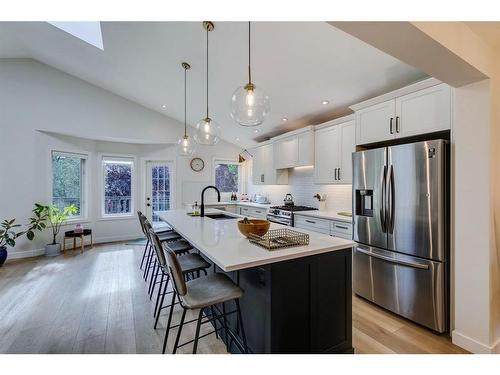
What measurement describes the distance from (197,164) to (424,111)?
4.84 m

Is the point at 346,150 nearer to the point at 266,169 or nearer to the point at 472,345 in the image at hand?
the point at 266,169

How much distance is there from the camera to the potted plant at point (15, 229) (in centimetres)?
399

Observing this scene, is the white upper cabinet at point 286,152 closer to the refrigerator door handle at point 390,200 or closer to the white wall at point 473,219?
the refrigerator door handle at point 390,200

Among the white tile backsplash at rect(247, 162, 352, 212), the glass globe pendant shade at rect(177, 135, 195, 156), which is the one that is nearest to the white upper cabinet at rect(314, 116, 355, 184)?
the white tile backsplash at rect(247, 162, 352, 212)

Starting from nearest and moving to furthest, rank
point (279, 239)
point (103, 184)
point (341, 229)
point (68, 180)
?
point (279, 239) → point (341, 229) → point (68, 180) → point (103, 184)

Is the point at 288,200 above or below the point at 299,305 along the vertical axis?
above

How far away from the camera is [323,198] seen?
4191 millimetres

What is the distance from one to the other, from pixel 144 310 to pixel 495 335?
121 inches

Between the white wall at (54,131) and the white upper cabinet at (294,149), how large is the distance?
2.61m

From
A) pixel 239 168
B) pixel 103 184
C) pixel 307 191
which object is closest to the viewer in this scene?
pixel 307 191

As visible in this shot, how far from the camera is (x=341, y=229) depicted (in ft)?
10.2

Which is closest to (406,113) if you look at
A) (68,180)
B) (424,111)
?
(424,111)

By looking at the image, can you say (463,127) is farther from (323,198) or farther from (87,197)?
(87,197)
